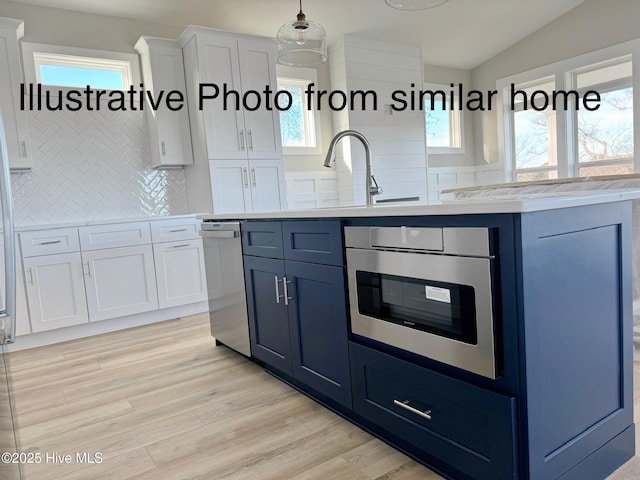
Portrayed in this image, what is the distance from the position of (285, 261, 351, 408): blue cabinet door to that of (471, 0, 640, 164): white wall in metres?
5.15

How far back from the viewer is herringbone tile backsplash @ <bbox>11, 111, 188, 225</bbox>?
3.78m

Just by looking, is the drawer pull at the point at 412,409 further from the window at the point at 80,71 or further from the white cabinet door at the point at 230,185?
the window at the point at 80,71

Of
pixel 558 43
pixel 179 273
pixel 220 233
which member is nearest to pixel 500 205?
pixel 220 233

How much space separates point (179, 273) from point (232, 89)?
1760 mm

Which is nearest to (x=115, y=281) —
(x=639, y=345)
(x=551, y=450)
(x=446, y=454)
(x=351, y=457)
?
(x=351, y=457)

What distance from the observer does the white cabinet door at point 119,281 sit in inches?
140

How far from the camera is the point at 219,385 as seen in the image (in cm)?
240

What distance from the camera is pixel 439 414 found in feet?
4.63

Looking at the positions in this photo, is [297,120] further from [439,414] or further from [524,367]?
[524,367]

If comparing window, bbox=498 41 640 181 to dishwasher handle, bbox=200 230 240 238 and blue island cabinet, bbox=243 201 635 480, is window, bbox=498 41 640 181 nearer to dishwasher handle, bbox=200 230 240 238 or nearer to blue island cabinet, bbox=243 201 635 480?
A: blue island cabinet, bbox=243 201 635 480

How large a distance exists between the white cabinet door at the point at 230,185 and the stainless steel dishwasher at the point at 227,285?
1.21m

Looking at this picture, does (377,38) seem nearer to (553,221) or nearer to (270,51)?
(270,51)

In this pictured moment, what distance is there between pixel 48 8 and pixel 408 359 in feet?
13.8

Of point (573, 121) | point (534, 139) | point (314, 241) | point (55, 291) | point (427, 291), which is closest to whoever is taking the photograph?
point (427, 291)
